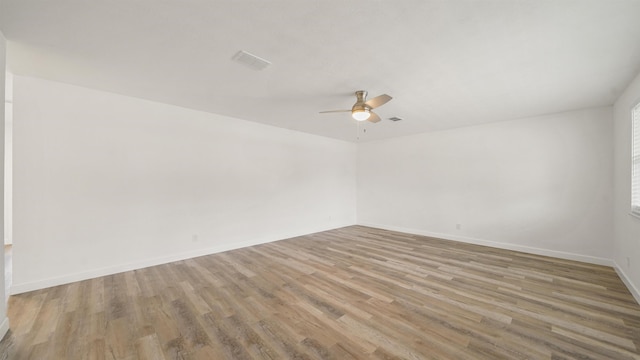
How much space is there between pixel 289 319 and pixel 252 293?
74 cm

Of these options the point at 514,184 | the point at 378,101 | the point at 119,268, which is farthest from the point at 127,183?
the point at 514,184

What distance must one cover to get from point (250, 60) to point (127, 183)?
111 inches

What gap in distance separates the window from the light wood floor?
1.13 m

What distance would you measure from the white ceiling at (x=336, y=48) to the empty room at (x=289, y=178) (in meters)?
0.02

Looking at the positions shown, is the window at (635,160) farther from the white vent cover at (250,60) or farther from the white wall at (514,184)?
the white vent cover at (250,60)

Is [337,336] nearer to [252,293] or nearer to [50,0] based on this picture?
[252,293]

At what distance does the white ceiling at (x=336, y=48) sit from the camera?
1696mm

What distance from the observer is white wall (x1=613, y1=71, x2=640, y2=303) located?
2.71 metres

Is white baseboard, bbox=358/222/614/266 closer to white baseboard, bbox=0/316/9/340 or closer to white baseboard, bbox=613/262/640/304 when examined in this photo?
white baseboard, bbox=613/262/640/304

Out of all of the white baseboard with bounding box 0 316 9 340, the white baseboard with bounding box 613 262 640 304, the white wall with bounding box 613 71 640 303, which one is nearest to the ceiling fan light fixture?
the white wall with bounding box 613 71 640 303

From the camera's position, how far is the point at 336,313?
2.34m

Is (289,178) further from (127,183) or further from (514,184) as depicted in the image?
(514,184)

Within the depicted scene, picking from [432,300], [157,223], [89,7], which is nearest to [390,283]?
[432,300]

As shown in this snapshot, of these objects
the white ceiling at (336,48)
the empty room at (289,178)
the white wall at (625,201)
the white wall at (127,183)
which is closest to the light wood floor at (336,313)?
the empty room at (289,178)
